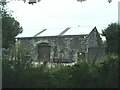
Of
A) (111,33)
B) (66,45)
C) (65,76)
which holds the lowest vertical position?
(65,76)

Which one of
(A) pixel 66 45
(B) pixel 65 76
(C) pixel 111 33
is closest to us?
(B) pixel 65 76

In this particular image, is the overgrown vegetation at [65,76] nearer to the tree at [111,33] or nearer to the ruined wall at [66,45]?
the tree at [111,33]

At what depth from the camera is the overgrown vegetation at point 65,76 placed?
9.15 meters

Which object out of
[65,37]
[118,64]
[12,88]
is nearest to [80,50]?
[65,37]

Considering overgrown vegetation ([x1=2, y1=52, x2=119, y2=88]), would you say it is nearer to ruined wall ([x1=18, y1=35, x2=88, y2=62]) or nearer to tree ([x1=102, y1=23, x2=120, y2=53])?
tree ([x1=102, y1=23, x2=120, y2=53])

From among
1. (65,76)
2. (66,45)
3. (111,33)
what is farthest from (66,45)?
(65,76)

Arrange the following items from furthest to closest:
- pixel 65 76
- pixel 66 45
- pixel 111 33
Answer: pixel 66 45, pixel 111 33, pixel 65 76

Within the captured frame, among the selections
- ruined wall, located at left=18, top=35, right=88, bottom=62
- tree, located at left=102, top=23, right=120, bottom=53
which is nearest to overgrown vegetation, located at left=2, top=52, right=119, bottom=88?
tree, located at left=102, top=23, right=120, bottom=53

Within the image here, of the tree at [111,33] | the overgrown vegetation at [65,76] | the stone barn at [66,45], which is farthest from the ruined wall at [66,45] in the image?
the overgrown vegetation at [65,76]

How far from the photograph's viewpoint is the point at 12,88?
912cm

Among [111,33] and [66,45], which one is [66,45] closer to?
[66,45]

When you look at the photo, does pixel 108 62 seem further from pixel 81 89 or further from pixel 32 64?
pixel 32 64

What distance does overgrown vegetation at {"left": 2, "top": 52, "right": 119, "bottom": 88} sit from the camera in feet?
30.0

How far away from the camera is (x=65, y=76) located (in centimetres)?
1025
